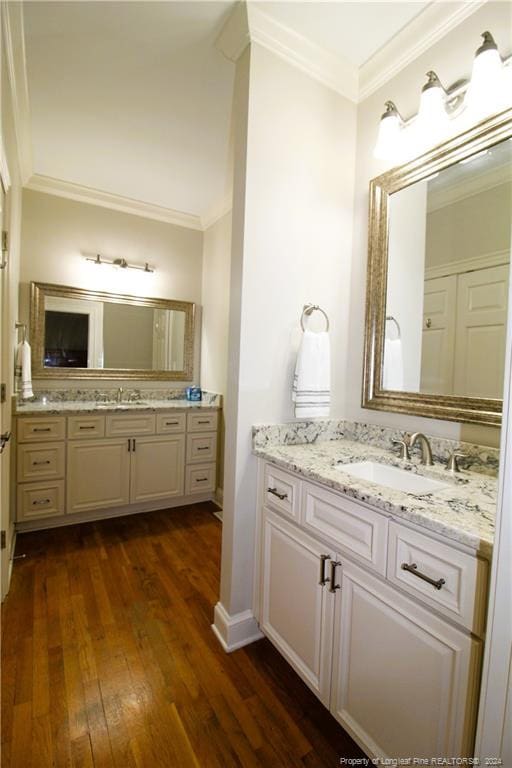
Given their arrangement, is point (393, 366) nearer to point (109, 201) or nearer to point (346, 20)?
point (346, 20)

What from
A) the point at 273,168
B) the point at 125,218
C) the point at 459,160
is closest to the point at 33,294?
the point at 125,218

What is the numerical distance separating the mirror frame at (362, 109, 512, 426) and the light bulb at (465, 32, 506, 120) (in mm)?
48

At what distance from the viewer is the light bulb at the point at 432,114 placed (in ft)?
4.43

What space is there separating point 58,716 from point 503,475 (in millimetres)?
1634

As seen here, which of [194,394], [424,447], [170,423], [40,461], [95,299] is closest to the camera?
[424,447]

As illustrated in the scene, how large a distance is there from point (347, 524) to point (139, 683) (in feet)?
3.51

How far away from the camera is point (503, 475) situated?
0.65 m

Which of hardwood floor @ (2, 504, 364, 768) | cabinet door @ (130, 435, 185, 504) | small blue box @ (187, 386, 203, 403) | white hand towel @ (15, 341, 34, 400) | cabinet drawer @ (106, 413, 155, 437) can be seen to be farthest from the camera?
small blue box @ (187, 386, 203, 403)

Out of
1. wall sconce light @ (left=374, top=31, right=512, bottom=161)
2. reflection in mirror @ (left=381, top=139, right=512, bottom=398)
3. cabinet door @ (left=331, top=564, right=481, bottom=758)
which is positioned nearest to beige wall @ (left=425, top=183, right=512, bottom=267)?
reflection in mirror @ (left=381, top=139, right=512, bottom=398)

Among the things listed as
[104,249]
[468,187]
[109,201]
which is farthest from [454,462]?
[109,201]

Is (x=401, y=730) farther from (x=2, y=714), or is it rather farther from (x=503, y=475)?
(x=2, y=714)

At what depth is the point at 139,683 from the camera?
4.48 feet

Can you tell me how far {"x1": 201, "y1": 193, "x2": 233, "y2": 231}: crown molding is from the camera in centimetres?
312

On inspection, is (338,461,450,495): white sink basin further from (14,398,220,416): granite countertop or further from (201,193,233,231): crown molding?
(201,193,233,231): crown molding
